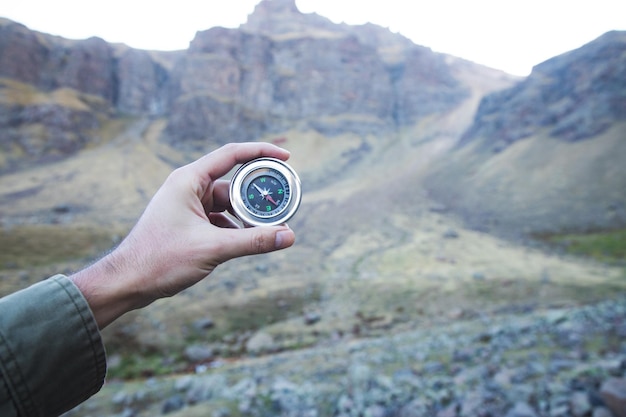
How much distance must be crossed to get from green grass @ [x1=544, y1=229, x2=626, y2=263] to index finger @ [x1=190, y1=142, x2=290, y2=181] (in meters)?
22.6

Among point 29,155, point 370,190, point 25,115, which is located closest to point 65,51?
point 25,115

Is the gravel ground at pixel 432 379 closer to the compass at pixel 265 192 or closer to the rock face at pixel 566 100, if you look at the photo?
the compass at pixel 265 192

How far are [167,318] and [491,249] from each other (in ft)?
62.7

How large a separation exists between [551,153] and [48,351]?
149ft

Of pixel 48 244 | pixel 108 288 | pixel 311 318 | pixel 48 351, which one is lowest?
pixel 311 318

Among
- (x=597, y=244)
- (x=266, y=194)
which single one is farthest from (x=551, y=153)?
(x=266, y=194)

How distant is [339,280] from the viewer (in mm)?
19078

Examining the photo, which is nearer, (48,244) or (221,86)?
(48,244)

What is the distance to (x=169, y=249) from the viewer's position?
8.57 ft

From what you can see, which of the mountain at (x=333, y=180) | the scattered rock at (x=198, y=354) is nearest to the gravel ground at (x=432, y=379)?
the mountain at (x=333, y=180)

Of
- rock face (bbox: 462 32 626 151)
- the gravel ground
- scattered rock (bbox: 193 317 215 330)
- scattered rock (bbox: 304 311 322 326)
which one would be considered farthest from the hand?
rock face (bbox: 462 32 626 151)

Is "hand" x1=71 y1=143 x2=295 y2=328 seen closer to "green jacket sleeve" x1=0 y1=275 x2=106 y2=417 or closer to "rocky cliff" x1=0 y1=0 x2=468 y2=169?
"green jacket sleeve" x1=0 y1=275 x2=106 y2=417

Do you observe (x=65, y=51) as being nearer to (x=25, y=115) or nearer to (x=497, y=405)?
(x=25, y=115)

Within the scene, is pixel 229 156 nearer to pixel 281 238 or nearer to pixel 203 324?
pixel 281 238
